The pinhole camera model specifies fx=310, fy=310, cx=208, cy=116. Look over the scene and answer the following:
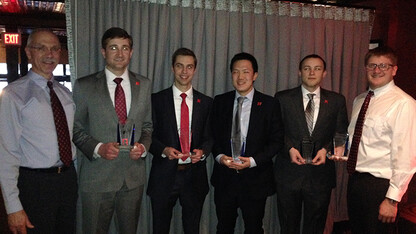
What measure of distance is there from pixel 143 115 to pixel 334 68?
2.29 meters

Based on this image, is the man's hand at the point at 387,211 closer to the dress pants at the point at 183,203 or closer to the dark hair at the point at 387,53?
the dark hair at the point at 387,53

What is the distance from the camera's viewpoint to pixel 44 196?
2.00 m

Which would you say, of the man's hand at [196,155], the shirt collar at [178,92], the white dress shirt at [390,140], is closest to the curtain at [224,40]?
the shirt collar at [178,92]

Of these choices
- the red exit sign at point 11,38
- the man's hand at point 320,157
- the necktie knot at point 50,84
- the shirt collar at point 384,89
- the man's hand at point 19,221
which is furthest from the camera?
the red exit sign at point 11,38

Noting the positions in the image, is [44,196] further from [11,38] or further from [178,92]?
[11,38]

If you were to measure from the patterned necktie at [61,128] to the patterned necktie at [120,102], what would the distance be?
1.16 ft

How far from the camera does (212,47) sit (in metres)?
3.12

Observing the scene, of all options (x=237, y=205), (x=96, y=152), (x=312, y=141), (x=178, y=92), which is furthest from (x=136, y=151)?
(x=312, y=141)

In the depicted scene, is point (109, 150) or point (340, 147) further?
point (340, 147)

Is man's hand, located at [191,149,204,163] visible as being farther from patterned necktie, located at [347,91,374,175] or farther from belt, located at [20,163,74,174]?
patterned necktie, located at [347,91,374,175]

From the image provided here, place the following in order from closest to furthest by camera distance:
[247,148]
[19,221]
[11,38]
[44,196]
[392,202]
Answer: [19,221] → [44,196] → [392,202] → [247,148] → [11,38]

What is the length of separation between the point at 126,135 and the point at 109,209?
0.64 meters

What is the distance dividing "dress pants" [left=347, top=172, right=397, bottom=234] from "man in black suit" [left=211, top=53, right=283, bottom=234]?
0.63 meters

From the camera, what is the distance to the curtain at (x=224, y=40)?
2850mm
